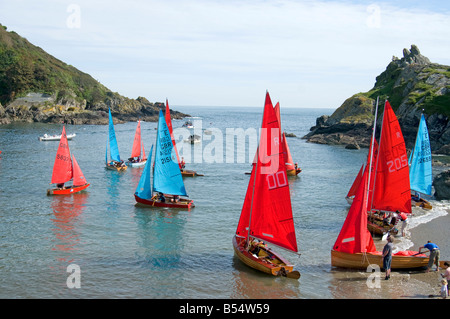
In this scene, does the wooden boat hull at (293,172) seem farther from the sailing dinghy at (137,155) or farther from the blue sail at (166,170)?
the blue sail at (166,170)

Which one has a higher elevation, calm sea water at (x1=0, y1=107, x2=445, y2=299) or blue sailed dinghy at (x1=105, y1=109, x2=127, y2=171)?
blue sailed dinghy at (x1=105, y1=109, x2=127, y2=171)

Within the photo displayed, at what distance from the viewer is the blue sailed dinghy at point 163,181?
3875 cm

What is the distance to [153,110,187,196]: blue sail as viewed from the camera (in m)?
38.5

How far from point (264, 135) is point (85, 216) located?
19871mm

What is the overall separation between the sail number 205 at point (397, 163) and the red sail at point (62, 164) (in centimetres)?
3067

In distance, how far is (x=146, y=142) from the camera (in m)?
103

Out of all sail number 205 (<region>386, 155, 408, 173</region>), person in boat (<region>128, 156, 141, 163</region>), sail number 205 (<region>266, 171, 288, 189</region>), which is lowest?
person in boat (<region>128, 156, 141, 163</region>)

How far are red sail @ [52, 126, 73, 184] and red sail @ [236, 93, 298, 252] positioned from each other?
26.1m

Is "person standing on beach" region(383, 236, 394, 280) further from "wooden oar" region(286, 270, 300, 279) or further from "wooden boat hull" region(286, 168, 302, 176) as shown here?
"wooden boat hull" region(286, 168, 302, 176)

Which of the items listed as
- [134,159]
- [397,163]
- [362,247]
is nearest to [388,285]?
[362,247]

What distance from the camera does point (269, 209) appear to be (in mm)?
24344

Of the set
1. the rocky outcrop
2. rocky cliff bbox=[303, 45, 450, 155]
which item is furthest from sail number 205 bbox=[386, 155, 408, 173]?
the rocky outcrop

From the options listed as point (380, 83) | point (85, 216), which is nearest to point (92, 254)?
point (85, 216)
